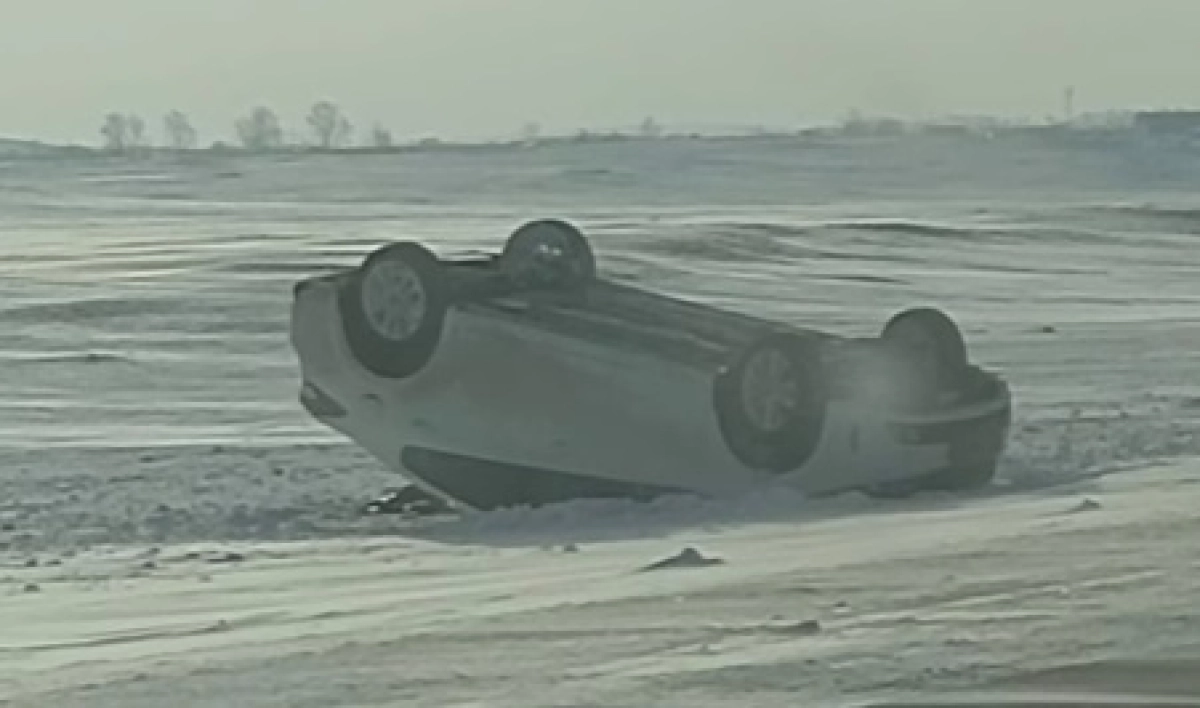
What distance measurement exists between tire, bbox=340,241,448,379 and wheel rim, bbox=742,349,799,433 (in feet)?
4.70

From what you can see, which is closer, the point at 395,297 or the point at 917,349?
the point at 395,297

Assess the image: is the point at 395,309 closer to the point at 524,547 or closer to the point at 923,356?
the point at 524,547

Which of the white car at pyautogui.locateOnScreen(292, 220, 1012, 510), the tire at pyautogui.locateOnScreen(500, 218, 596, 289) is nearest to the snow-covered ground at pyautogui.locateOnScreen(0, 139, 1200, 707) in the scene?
the white car at pyautogui.locateOnScreen(292, 220, 1012, 510)

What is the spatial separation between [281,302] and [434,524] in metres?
15.6

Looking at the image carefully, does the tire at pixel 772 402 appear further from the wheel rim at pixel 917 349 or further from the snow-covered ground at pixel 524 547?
the wheel rim at pixel 917 349

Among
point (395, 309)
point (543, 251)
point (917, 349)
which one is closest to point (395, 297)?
point (395, 309)

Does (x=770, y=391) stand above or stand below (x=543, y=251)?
below

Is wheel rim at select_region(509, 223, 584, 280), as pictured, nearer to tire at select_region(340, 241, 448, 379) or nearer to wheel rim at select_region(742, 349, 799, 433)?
tire at select_region(340, 241, 448, 379)

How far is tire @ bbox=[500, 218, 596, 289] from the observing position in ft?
39.9

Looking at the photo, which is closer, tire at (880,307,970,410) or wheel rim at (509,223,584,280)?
tire at (880,307,970,410)

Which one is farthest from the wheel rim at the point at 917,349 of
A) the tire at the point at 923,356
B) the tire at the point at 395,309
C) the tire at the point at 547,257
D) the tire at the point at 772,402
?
the tire at the point at 395,309

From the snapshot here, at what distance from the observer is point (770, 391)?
11.0 m

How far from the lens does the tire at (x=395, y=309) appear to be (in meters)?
11.2

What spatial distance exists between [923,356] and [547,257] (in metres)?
1.89
